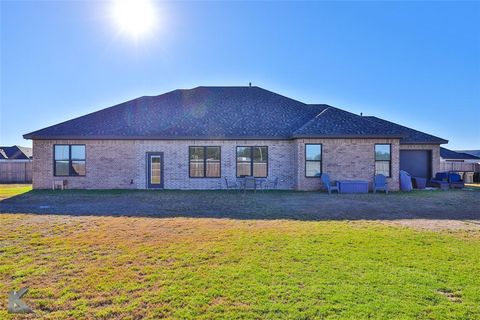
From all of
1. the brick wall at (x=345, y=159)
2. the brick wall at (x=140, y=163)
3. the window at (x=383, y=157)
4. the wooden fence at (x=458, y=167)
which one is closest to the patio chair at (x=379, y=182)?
the brick wall at (x=345, y=159)

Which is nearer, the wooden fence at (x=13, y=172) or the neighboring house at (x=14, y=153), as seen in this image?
the wooden fence at (x=13, y=172)

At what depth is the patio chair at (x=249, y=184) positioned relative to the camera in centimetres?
1439

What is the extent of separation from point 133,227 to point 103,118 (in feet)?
42.4

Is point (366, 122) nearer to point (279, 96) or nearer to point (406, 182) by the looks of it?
point (406, 182)

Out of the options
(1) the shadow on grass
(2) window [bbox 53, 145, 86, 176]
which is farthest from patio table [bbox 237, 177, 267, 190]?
(2) window [bbox 53, 145, 86, 176]

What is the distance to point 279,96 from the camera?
68.2 ft

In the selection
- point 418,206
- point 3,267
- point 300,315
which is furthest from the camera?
point 418,206

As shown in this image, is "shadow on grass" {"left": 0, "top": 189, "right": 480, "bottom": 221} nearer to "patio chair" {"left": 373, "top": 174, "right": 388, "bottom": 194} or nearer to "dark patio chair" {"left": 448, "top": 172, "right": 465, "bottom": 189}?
"patio chair" {"left": 373, "top": 174, "right": 388, "bottom": 194}

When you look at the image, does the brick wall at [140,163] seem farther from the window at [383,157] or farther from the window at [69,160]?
the window at [383,157]

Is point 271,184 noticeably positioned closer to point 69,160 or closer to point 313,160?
point 313,160

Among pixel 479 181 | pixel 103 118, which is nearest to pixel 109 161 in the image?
pixel 103 118

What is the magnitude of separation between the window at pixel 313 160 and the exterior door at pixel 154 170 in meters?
8.11

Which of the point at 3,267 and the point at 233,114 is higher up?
the point at 233,114

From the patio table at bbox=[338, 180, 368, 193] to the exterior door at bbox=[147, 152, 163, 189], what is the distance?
9.75 metres
